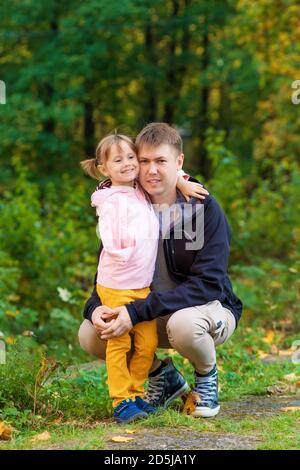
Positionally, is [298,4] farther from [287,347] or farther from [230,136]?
[230,136]

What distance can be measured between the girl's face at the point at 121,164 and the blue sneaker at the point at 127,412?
1.08 m

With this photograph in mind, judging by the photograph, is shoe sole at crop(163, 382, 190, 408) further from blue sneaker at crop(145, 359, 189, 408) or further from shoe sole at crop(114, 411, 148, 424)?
shoe sole at crop(114, 411, 148, 424)

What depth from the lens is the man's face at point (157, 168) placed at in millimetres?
4277

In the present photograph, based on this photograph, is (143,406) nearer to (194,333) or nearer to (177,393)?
(177,393)

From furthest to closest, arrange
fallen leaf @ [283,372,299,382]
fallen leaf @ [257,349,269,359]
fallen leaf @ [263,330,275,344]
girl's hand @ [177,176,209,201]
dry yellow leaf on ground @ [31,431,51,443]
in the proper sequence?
fallen leaf @ [263,330,275,344] → fallen leaf @ [257,349,269,359] → fallen leaf @ [283,372,299,382] → girl's hand @ [177,176,209,201] → dry yellow leaf on ground @ [31,431,51,443]

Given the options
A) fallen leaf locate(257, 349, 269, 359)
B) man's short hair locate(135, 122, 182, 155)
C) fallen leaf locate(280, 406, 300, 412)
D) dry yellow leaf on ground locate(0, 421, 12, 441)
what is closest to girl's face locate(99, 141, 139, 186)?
man's short hair locate(135, 122, 182, 155)

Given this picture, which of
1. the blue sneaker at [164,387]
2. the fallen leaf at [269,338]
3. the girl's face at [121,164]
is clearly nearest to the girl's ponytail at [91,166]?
Result: the girl's face at [121,164]

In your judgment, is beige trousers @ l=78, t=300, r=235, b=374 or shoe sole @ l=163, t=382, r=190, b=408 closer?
beige trousers @ l=78, t=300, r=235, b=374

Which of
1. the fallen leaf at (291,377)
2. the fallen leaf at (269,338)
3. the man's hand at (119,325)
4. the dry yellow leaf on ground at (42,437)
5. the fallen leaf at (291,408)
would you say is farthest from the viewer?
the fallen leaf at (269,338)

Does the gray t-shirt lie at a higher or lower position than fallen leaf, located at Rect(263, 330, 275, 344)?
higher

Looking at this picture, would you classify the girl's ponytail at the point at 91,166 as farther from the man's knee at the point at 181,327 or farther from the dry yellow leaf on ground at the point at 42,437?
the dry yellow leaf on ground at the point at 42,437

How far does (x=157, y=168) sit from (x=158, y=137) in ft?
0.54

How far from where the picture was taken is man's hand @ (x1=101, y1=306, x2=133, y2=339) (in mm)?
4027

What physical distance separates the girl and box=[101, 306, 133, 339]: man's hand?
62mm
